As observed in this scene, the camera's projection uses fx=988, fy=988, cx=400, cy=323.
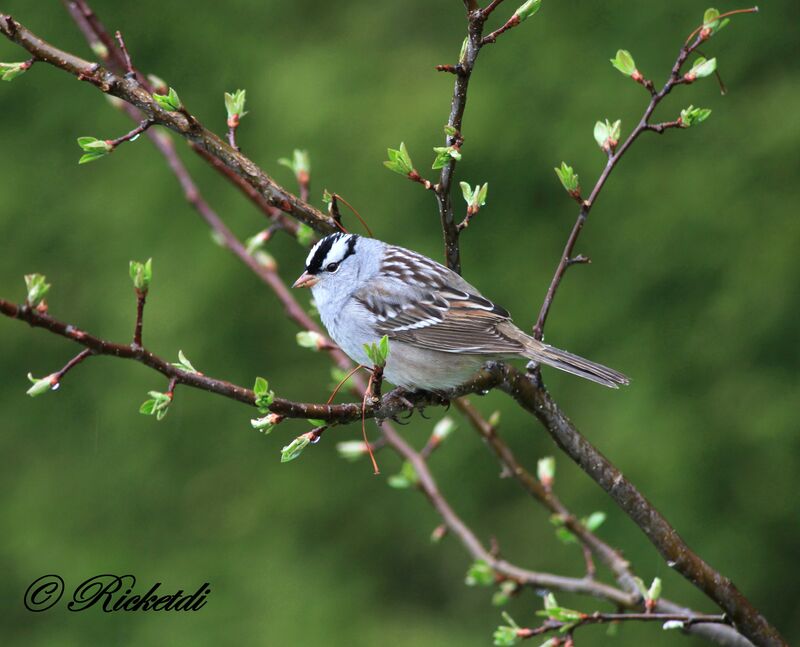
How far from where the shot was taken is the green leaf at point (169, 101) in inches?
78.7

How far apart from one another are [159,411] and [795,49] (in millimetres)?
3314

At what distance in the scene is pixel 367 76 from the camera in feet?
15.7

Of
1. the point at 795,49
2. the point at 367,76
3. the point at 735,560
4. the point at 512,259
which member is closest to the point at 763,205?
the point at 795,49

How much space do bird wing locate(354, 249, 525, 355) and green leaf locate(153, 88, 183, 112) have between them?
115cm

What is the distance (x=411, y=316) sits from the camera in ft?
10.3

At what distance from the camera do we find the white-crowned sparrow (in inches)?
111

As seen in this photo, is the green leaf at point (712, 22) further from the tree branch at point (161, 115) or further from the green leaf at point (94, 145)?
the green leaf at point (94, 145)

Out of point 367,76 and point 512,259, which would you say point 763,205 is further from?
point 367,76

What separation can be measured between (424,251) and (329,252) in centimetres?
143

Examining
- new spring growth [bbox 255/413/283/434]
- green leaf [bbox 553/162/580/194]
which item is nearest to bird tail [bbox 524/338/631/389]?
green leaf [bbox 553/162/580/194]

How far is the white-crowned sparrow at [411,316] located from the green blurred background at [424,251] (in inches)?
47.0

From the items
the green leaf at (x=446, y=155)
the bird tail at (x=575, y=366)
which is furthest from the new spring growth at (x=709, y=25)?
the bird tail at (x=575, y=366)

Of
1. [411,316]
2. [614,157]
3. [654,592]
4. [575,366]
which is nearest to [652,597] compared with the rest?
[654,592]

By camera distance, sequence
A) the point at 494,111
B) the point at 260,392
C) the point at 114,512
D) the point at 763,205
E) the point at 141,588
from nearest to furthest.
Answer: the point at 260,392
the point at 763,205
the point at 494,111
the point at 141,588
the point at 114,512
